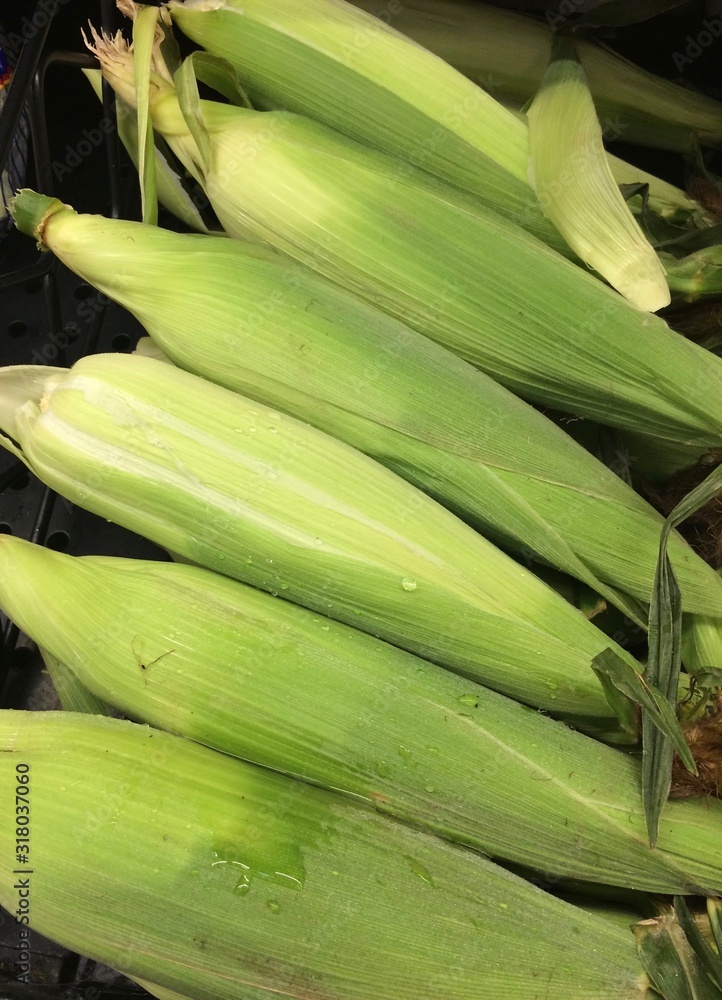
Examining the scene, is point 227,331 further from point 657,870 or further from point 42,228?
point 657,870

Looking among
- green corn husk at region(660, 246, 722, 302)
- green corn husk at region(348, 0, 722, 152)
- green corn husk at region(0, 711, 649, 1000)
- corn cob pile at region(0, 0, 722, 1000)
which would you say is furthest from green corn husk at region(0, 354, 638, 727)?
green corn husk at region(348, 0, 722, 152)

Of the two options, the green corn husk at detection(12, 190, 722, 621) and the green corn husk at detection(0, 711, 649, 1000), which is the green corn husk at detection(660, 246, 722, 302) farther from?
the green corn husk at detection(0, 711, 649, 1000)

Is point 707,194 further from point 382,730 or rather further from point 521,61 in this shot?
point 382,730

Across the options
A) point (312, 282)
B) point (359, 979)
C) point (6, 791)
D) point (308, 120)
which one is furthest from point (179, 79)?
point (359, 979)

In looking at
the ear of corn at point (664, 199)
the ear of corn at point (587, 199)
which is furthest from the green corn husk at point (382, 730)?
the ear of corn at point (664, 199)

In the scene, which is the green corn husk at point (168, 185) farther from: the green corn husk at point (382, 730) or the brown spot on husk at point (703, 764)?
the brown spot on husk at point (703, 764)
